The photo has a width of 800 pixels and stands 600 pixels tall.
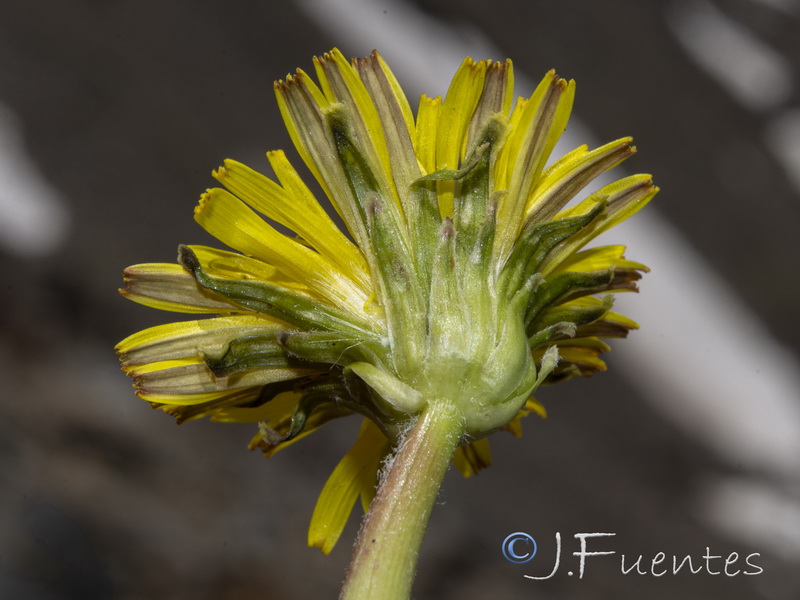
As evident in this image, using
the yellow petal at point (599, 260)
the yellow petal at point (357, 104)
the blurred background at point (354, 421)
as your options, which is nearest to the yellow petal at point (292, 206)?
the yellow petal at point (357, 104)

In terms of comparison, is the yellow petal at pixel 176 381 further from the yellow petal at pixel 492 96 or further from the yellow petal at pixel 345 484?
the yellow petal at pixel 492 96

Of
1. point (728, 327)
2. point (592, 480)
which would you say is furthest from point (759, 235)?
point (592, 480)

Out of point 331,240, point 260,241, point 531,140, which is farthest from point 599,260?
point 260,241

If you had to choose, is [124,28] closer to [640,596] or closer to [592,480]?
[592,480]

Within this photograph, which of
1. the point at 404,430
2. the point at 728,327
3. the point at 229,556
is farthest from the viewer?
the point at 728,327

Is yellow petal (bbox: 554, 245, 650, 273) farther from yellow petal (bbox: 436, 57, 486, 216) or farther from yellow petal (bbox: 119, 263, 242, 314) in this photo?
yellow petal (bbox: 119, 263, 242, 314)

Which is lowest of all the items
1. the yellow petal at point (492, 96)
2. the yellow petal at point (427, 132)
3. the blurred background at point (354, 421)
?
the blurred background at point (354, 421)

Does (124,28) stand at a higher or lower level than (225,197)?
lower
